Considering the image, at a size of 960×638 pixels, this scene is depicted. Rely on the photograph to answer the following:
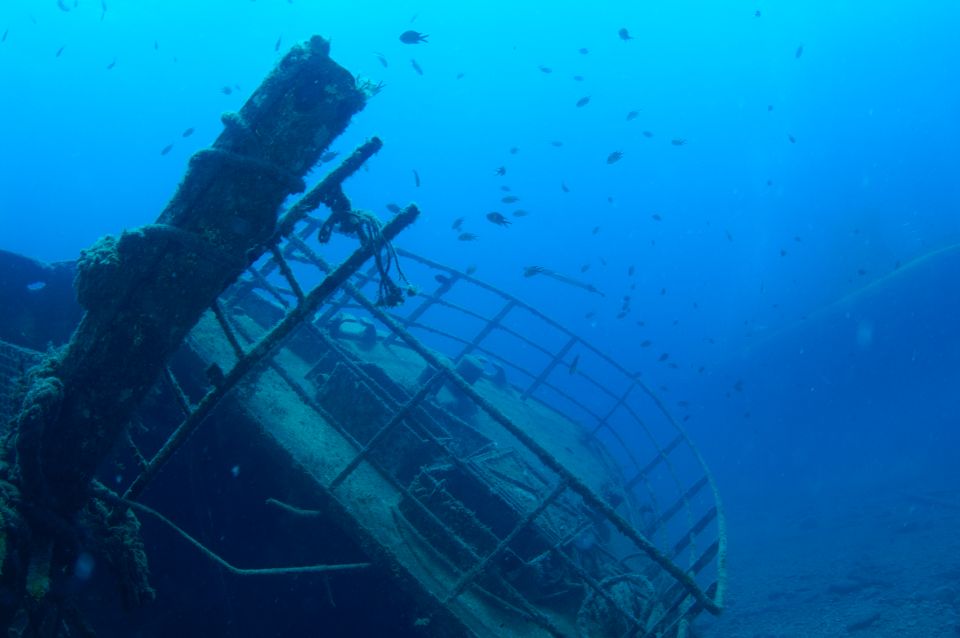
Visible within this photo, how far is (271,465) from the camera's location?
4387mm

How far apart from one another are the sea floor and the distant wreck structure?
14.4 ft

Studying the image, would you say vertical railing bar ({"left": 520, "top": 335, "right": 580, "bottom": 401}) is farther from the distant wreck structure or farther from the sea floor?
the sea floor

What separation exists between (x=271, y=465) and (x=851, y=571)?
1484 cm

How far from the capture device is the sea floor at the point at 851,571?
10.0 metres

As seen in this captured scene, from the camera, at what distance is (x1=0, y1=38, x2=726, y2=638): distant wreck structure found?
244cm

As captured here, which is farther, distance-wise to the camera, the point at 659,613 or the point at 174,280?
the point at 659,613

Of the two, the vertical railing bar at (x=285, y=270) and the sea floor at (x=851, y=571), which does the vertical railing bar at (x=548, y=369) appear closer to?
the sea floor at (x=851, y=571)

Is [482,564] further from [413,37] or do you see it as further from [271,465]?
[413,37]

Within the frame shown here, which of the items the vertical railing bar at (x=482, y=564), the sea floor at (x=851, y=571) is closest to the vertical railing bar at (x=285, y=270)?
the vertical railing bar at (x=482, y=564)

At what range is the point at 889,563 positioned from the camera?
42.9ft

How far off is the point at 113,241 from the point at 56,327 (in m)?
4.37

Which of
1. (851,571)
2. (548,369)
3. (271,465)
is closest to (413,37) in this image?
(548,369)

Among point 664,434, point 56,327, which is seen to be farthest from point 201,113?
point 56,327

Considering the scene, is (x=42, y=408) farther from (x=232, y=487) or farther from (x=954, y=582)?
(x=954, y=582)
